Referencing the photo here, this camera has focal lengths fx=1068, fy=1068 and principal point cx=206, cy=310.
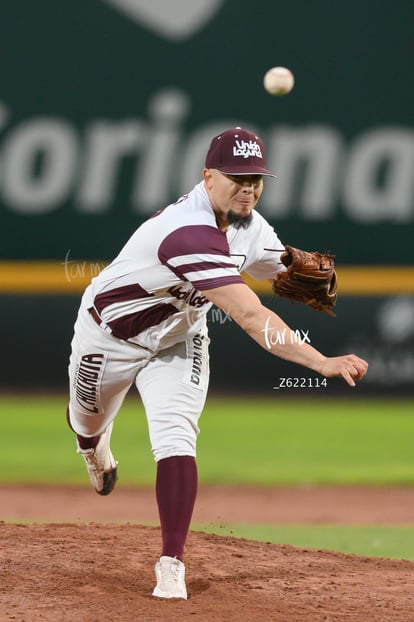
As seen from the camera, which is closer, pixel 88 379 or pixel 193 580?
pixel 193 580

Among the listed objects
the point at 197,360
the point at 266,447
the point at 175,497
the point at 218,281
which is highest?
the point at 218,281

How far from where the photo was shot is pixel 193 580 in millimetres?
4461

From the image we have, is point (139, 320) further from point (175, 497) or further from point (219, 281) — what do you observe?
point (175, 497)

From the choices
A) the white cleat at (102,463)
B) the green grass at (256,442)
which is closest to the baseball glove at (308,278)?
the white cleat at (102,463)

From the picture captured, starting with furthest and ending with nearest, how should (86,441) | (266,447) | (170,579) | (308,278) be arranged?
(266,447)
(86,441)
(308,278)
(170,579)

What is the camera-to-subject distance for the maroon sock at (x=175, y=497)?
4.16m

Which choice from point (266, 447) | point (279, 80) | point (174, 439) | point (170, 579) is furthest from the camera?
point (266, 447)

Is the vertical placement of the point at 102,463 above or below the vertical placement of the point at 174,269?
below

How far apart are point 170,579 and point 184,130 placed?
8482 mm

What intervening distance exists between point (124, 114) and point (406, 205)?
3.33 m

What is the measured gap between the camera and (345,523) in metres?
7.24

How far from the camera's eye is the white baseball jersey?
4.05 m

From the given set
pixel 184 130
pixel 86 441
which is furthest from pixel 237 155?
pixel 184 130

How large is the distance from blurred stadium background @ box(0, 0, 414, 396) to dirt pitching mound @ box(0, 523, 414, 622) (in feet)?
22.1
